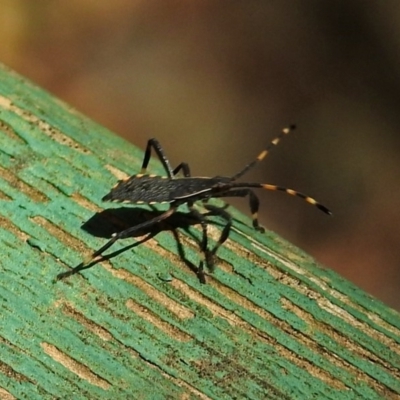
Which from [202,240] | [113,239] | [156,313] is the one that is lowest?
[156,313]

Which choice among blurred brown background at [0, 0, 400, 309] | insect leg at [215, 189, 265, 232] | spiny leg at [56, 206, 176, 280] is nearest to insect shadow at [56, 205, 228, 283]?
spiny leg at [56, 206, 176, 280]

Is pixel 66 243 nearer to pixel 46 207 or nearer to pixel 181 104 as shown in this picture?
pixel 46 207

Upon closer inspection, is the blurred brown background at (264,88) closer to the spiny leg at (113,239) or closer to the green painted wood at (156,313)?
the spiny leg at (113,239)

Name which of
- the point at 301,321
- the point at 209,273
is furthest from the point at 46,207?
the point at 301,321

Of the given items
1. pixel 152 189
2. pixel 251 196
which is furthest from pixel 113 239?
pixel 251 196

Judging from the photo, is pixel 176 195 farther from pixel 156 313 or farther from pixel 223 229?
pixel 156 313

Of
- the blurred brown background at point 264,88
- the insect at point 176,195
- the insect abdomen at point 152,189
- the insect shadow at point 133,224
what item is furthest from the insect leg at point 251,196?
the blurred brown background at point 264,88

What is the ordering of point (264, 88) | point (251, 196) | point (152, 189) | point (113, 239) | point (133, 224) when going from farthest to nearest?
point (264, 88) < point (251, 196) < point (152, 189) < point (133, 224) < point (113, 239)
